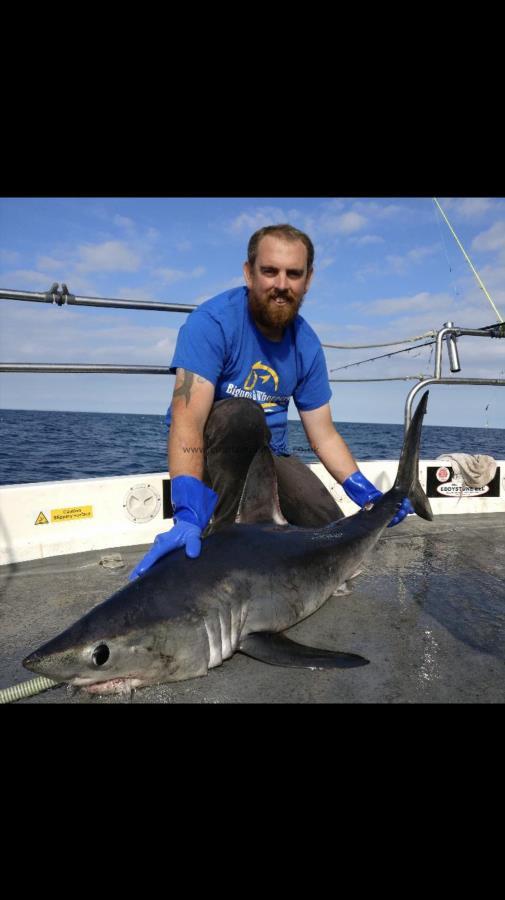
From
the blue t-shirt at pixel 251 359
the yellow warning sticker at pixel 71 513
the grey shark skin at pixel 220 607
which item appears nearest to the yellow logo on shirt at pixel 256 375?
the blue t-shirt at pixel 251 359

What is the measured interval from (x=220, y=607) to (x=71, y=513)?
7.13 feet

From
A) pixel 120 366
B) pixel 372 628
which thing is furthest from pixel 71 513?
pixel 372 628

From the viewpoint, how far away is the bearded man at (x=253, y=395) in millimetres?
2811

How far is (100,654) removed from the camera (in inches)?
68.1

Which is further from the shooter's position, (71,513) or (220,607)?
(71,513)

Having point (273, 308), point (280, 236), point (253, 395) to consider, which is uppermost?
point (280, 236)

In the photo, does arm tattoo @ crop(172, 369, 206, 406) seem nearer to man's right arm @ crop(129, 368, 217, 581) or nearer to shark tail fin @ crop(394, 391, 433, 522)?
man's right arm @ crop(129, 368, 217, 581)

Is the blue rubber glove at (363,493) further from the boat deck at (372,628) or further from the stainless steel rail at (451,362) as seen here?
the stainless steel rail at (451,362)

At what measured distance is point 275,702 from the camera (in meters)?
1.85

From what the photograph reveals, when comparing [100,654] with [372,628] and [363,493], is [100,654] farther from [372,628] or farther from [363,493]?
[363,493]
